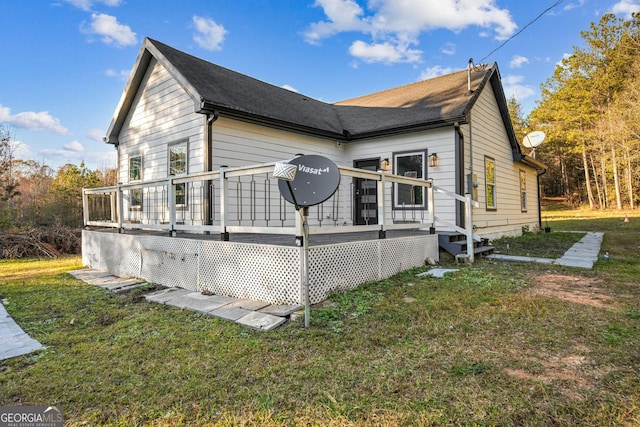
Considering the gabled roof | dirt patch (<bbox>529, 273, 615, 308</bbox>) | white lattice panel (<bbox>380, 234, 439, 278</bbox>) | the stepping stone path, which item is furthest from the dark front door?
the stepping stone path

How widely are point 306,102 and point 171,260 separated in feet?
23.6

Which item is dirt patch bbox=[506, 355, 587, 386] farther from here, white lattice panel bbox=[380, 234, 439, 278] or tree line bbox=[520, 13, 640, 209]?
tree line bbox=[520, 13, 640, 209]

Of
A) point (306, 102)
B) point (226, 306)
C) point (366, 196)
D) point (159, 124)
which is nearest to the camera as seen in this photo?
point (226, 306)

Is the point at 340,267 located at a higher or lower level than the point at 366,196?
lower

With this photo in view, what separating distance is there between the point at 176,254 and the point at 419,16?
395 inches

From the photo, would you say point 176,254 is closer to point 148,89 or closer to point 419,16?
point 148,89

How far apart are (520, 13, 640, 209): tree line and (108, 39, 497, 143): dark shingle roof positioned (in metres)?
13.6

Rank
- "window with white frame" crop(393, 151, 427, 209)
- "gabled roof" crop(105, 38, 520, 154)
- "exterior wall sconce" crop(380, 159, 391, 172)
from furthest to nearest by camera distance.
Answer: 1. "exterior wall sconce" crop(380, 159, 391, 172)
2. "window with white frame" crop(393, 151, 427, 209)
3. "gabled roof" crop(105, 38, 520, 154)

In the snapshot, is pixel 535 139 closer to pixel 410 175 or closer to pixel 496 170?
pixel 496 170

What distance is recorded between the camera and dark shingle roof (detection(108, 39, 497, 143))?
7277mm

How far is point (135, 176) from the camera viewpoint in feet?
30.7

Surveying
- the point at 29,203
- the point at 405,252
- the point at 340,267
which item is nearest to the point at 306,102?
the point at 405,252

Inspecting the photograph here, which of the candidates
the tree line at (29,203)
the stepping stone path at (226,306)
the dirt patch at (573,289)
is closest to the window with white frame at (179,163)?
the stepping stone path at (226,306)

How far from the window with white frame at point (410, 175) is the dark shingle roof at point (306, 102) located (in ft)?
2.42
